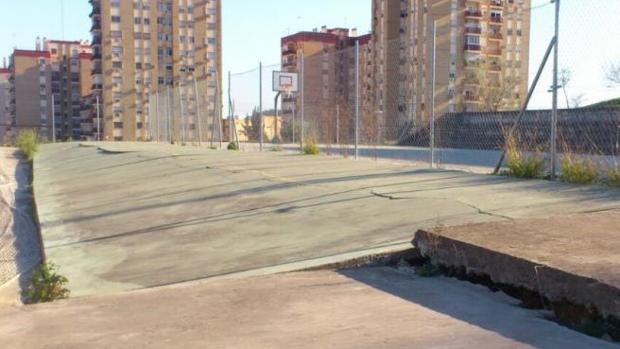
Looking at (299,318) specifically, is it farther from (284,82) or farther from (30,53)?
(30,53)

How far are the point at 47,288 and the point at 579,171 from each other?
259 inches

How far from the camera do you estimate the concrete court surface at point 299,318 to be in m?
3.37

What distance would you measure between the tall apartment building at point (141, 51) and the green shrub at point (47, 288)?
8462 cm

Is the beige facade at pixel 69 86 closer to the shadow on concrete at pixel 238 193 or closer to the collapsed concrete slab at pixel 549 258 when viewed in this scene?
the shadow on concrete at pixel 238 193

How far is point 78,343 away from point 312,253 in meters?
2.34

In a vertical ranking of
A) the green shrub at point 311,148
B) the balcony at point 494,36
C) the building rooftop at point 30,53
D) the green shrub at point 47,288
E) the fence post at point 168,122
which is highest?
the building rooftop at point 30,53

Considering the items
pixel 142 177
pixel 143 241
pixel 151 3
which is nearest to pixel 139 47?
pixel 151 3

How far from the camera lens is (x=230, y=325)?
374 centimetres

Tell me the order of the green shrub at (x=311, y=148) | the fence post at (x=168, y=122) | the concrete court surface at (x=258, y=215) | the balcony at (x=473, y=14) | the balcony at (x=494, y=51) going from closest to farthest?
the concrete court surface at (x=258, y=215) < the green shrub at (x=311, y=148) < the fence post at (x=168, y=122) < the balcony at (x=494, y=51) < the balcony at (x=473, y=14)

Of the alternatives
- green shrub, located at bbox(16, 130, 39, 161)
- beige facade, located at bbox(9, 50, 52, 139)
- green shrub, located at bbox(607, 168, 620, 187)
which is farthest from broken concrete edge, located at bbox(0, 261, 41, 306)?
beige facade, located at bbox(9, 50, 52, 139)

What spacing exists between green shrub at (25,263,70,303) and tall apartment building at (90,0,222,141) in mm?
84622

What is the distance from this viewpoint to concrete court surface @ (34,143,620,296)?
5.53 meters

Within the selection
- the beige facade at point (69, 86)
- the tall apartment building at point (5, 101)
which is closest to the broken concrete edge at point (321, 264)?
the beige facade at point (69, 86)

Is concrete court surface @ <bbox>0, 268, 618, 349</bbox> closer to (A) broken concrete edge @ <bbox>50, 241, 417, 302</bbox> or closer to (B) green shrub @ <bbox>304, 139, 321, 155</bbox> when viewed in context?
(A) broken concrete edge @ <bbox>50, 241, 417, 302</bbox>
